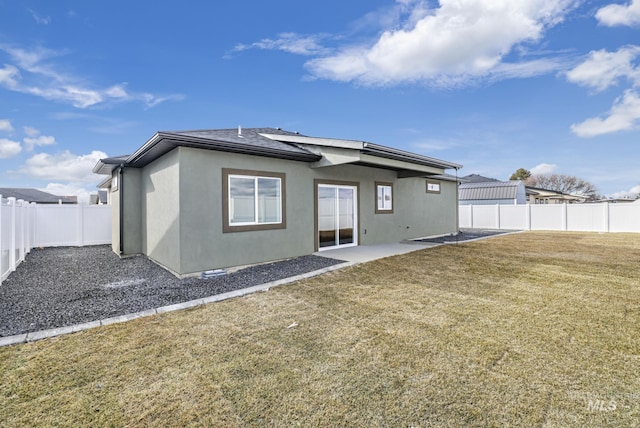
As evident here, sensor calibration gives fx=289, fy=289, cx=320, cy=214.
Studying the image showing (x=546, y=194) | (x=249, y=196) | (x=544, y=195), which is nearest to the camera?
(x=249, y=196)

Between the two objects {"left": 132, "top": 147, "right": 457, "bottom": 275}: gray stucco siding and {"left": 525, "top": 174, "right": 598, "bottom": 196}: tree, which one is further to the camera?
{"left": 525, "top": 174, "right": 598, "bottom": 196}: tree

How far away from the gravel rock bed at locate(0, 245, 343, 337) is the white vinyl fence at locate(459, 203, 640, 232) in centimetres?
1671

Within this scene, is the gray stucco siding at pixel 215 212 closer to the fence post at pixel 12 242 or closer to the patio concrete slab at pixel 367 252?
the patio concrete slab at pixel 367 252

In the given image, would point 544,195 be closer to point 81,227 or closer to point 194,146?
point 194,146

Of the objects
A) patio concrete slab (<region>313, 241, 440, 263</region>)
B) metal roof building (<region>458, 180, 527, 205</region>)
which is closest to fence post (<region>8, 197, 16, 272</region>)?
patio concrete slab (<region>313, 241, 440, 263</region>)

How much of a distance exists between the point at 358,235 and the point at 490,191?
21.7 metres

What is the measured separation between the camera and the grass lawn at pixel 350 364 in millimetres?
2207

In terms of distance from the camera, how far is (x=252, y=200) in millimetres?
7539

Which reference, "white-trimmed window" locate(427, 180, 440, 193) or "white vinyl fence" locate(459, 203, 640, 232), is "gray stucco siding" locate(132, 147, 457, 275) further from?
"white vinyl fence" locate(459, 203, 640, 232)

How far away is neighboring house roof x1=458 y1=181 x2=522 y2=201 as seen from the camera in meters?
25.2

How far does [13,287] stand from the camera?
19.5ft

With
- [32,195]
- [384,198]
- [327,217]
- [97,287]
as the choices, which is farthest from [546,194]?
[32,195]

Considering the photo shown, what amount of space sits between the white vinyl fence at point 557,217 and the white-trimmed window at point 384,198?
11893 mm

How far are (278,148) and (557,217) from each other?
742 inches
